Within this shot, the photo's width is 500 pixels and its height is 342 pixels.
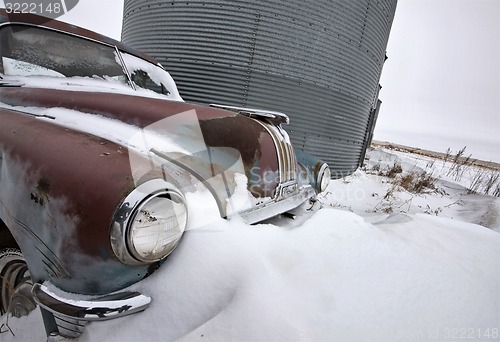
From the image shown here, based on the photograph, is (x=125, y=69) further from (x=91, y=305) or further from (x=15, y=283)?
(x=91, y=305)

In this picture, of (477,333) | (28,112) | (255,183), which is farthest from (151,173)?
(477,333)

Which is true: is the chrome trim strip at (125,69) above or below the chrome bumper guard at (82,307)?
above

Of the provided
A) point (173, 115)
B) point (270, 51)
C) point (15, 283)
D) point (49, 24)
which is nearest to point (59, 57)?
point (49, 24)

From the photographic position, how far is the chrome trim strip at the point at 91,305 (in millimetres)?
872

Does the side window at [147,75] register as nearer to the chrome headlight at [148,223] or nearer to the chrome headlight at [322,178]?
the chrome headlight at [322,178]

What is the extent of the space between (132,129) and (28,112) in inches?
25.3

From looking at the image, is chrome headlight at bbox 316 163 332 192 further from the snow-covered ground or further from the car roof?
the car roof

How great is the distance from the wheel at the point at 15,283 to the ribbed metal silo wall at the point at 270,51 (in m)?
4.07

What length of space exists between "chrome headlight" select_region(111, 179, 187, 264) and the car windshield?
180 centimetres

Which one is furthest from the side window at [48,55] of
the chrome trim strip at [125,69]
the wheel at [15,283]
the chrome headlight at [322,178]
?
the chrome headlight at [322,178]

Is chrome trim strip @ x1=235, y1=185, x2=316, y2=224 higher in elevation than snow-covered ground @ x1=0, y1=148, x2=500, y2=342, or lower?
higher

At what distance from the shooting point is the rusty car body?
90cm

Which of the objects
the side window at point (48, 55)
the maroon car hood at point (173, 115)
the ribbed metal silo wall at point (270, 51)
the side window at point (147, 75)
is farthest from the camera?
the ribbed metal silo wall at point (270, 51)

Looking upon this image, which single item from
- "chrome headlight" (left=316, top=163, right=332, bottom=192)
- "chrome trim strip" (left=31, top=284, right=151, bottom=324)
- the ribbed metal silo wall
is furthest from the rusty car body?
the ribbed metal silo wall
